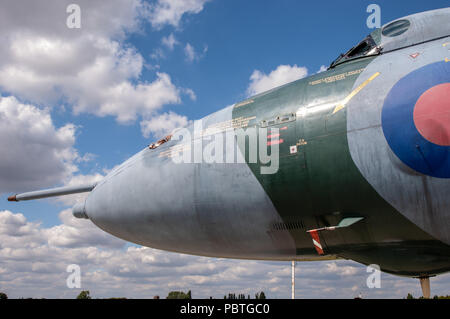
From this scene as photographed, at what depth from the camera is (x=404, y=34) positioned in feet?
23.5

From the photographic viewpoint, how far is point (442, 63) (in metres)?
5.89

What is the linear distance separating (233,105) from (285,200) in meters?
2.54

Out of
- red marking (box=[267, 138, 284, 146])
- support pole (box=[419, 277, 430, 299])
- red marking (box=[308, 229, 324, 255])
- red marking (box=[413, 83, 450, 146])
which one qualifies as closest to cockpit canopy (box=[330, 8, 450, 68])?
red marking (box=[413, 83, 450, 146])

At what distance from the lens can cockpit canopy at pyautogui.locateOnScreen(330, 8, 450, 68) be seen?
7.00m

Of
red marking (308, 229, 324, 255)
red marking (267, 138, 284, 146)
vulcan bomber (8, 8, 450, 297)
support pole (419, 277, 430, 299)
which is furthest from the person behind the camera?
support pole (419, 277, 430, 299)

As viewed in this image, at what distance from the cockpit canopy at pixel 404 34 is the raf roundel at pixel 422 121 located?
1416 mm

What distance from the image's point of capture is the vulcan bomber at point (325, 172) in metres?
5.61

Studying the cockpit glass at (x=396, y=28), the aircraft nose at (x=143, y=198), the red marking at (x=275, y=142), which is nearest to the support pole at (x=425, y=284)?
the red marking at (x=275, y=142)

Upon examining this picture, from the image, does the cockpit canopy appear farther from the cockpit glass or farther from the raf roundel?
the raf roundel

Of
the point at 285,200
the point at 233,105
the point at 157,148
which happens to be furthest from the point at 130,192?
the point at 285,200

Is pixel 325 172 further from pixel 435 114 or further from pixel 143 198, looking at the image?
pixel 143 198

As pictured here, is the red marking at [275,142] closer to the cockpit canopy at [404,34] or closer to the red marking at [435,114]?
the red marking at [435,114]

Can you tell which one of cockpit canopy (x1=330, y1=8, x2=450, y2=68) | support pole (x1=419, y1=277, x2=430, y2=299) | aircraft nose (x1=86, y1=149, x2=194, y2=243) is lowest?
support pole (x1=419, y1=277, x2=430, y2=299)
